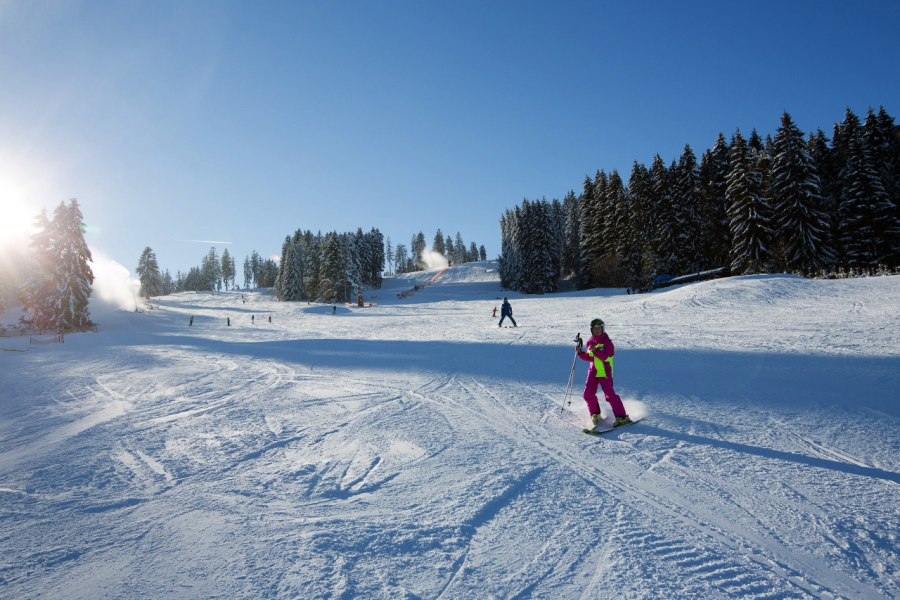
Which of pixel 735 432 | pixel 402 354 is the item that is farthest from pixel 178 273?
pixel 735 432

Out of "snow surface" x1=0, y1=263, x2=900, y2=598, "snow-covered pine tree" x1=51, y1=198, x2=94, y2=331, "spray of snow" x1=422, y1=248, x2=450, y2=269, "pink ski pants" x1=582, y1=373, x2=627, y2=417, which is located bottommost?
"snow surface" x1=0, y1=263, x2=900, y2=598

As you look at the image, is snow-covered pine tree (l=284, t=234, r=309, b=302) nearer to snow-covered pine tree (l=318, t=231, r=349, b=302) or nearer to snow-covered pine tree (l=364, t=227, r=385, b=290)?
snow-covered pine tree (l=318, t=231, r=349, b=302)

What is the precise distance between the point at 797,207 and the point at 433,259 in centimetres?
10017

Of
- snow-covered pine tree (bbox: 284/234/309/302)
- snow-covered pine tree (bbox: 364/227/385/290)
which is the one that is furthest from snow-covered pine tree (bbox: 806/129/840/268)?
snow-covered pine tree (bbox: 364/227/385/290)

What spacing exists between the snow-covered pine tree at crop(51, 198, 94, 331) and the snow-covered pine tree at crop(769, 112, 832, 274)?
5373cm

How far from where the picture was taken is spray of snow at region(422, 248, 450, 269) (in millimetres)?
123688

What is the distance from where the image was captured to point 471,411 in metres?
7.31

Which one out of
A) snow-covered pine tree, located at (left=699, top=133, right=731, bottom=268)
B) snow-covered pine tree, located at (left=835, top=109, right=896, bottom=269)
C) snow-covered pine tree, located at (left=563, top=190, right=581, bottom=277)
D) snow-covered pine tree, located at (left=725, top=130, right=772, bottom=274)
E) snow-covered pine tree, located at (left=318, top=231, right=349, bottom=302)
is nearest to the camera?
snow-covered pine tree, located at (left=835, top=109, right=896, bottom=269)

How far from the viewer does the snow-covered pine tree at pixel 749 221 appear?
103ft

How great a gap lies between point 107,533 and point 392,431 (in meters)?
3.42

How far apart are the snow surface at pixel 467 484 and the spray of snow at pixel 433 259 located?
114 metres

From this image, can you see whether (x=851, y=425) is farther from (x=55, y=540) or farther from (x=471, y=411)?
(x=55, y=540)

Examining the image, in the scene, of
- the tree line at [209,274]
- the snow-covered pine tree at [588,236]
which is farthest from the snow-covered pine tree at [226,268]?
the snow-covered pine tree at [588,236]

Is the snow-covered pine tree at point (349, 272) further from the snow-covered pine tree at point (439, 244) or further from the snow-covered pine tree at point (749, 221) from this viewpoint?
the snow-covered pine tree at point (439, 244)
